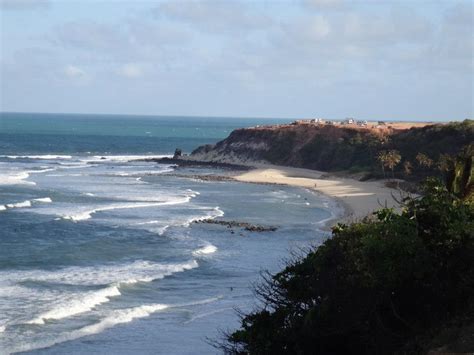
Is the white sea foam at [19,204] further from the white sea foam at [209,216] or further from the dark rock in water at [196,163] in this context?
the dark rock in water at [196,163]

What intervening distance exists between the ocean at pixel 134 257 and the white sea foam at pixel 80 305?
55 mm

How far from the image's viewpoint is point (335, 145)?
287 ft

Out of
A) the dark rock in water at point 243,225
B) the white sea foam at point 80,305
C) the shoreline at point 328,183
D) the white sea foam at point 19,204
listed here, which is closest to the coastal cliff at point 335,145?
the shoreline at point 328,183

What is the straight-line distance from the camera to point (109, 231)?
37688 millimetres

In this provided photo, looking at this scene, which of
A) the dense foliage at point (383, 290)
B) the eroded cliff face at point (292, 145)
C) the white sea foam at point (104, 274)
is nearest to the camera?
the dense foliage at point (383, 290)

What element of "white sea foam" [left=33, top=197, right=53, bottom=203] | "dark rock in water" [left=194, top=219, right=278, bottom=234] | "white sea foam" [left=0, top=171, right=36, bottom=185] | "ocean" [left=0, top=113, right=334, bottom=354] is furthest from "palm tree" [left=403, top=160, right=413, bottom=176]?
"white sea foam" [left=0, top=171, right=36, bottom=185]

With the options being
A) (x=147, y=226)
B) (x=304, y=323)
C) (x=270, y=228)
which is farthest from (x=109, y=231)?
(x=304, y=323)

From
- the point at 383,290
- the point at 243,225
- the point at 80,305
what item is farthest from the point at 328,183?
the point at 383,290

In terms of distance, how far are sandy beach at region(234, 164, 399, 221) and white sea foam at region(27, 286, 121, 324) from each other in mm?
22159

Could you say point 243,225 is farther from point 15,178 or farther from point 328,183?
point 15,178

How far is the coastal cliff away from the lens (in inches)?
2908

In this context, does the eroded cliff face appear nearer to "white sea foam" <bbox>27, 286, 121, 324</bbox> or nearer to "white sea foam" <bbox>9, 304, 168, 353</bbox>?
"white sea foam" <bbox>27, 286, 121, 324</bbox>

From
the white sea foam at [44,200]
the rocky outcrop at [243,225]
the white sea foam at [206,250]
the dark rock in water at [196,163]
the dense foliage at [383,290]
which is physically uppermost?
the dense foliage at [383,290]

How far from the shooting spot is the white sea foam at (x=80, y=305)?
2172cm
